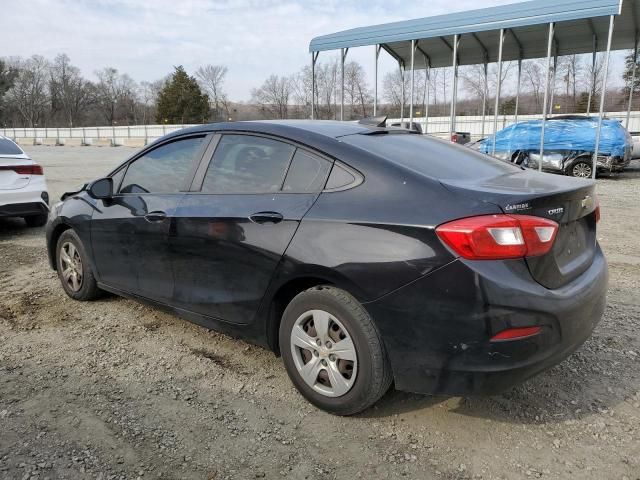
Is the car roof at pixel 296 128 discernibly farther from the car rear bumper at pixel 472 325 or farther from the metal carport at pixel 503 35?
the metal carport at pixel 503 35

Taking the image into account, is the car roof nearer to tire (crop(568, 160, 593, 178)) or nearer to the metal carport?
the metal carport

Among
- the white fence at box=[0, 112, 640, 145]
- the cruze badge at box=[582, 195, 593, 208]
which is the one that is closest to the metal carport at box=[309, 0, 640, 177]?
the cruze badge at box=[582, 195, 593, 208]

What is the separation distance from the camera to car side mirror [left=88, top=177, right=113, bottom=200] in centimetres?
392

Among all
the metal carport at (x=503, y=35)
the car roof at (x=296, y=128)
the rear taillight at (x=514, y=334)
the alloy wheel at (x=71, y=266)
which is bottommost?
the alloy wheel at (x=71, y=266)

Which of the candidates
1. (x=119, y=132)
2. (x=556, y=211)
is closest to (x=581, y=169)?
(x=556, y=211)

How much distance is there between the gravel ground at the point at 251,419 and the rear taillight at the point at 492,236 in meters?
0.99

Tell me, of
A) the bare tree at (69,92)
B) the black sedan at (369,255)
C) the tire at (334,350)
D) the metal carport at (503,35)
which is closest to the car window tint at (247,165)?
the black sedan at (369,255)

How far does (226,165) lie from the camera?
10.7 ft

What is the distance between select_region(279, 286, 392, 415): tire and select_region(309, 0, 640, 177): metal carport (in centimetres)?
1105

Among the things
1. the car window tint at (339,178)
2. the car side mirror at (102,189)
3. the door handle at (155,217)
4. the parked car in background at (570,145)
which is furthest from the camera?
the parked car in background at (570,145)

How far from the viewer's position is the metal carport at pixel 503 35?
38.8ft

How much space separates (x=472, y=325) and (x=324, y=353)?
32.1 inches

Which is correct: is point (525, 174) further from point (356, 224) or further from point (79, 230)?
point (79, 230)

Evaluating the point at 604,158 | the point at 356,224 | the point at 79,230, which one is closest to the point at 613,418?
the point at 356,224
